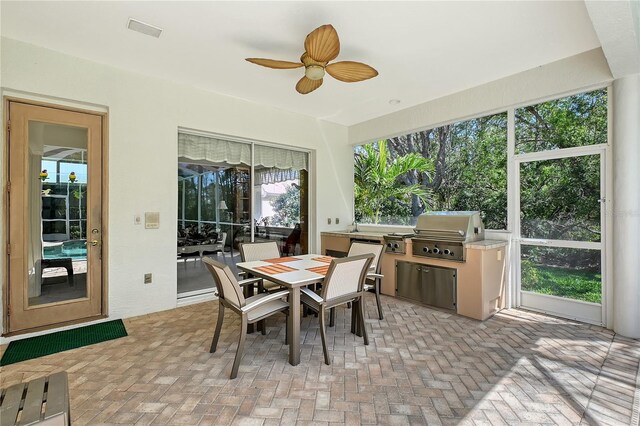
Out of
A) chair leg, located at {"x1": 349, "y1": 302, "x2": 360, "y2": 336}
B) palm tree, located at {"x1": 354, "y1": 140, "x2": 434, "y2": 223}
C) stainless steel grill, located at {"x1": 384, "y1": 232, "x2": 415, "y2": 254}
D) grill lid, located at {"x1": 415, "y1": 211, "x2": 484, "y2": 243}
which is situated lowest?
chair leg, located at {"x1": 349, "y1": 302, "x2": 360, "y2": 336}

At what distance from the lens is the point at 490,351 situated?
2.69 metres

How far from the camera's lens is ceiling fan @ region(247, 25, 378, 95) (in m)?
2.38

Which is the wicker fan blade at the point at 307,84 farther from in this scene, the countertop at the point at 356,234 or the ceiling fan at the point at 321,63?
the countertop at the point at 356,234

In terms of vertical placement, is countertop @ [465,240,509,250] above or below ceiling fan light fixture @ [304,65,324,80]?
below

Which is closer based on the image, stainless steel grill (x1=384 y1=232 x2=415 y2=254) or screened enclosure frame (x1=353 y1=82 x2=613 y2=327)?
screened enclosure frame (x1=353 y1=82 x2=613 y2=327)

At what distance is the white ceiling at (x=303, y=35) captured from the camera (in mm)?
2461

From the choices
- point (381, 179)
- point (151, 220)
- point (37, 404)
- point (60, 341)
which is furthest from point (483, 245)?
point (60, 341)

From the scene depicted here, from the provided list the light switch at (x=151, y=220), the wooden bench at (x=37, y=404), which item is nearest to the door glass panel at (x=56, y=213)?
the light switch at (x=151, y=220)

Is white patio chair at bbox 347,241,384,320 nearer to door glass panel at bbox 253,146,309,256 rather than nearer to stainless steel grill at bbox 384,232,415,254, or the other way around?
stainless steel grill at bbox 384,232,415,254

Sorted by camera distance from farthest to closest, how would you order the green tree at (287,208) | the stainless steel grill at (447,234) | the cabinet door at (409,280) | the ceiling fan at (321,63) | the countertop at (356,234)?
the green tree at (287,208), the countertop at (356,234), the cabinet door at (409,280), the stainless steel grill at (447,234), the ceiling fan at (321,63)

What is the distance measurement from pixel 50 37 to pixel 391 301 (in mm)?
4845

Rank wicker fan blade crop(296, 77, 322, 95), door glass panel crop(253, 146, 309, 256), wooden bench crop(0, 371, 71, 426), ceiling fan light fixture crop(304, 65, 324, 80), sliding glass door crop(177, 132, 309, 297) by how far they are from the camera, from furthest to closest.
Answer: door glass panel crop(253, 146, 309, 256) < sliding glass door crop(177, 132, 309, 297) < wicker fan blade crop(296, 77, 322, 95) < ceiling fan light fixture crop(304, 65, 324, 80) < wooden bench crop(0, 371, 71, 426)

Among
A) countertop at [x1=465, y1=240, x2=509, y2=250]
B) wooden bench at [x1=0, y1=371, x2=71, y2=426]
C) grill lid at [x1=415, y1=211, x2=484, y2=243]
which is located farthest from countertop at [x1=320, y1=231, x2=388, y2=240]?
wooden bench at [x1=0, y1=371, x2=71, y2=426]

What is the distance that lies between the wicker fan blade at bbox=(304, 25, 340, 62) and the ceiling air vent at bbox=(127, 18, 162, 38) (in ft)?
4.74
